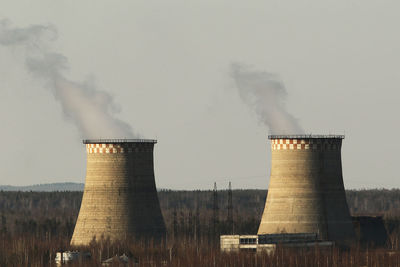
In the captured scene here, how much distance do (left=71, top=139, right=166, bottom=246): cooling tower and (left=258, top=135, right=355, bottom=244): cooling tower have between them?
6.90 metres

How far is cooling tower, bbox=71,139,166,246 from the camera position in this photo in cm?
6162

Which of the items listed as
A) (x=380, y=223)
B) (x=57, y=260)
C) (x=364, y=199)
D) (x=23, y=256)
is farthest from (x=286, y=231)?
(x=364, y=199)

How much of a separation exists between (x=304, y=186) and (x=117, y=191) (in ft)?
32.4

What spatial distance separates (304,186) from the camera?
59000 millimetres

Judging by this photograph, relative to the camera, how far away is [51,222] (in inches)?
4156

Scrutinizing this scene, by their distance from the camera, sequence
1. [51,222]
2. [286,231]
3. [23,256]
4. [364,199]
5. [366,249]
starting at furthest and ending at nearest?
[364,199]
[51,222]
[23,256]
[366,249]
[286,231]

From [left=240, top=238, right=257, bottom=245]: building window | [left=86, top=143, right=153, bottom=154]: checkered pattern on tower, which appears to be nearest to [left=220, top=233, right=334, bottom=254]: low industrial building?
[left=240, top=238, right=257, bottom=245]: building window

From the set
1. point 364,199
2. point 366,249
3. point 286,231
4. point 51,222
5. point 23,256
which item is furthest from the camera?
point 364,199

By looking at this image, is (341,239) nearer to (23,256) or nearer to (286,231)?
(286,231)

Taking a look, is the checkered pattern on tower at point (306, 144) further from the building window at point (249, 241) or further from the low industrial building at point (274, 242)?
the building window at point (249, 241)

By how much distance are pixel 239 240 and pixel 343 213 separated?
5.45 m

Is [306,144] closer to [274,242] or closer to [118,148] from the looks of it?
[274,242]

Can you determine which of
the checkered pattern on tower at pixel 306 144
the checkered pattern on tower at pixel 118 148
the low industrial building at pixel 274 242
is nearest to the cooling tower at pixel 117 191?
the checkered pattern on tower at pixel 118 148

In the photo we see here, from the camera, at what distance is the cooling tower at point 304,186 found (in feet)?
193
